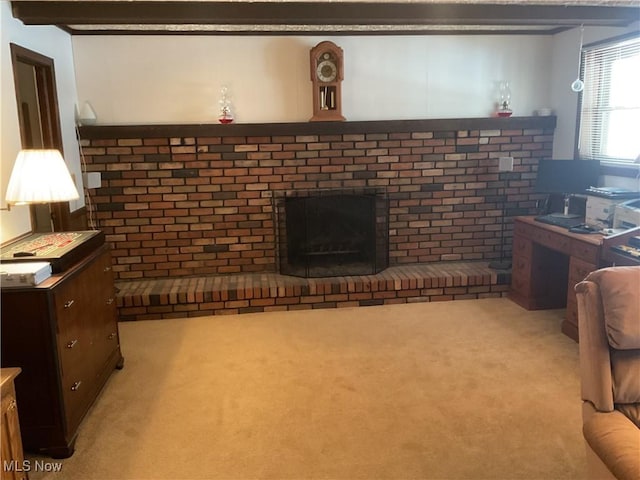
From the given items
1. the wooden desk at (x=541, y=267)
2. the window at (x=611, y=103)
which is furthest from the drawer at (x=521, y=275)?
the window at (x=611, y=103)

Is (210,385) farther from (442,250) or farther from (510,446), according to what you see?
(442,250)

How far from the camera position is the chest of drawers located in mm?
2258

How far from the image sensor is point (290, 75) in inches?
177

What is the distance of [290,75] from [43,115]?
193 cm

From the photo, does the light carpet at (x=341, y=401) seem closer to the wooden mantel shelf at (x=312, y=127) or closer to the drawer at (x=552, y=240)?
the drawer at (x=552, y=240)

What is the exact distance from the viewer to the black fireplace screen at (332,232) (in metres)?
4.59

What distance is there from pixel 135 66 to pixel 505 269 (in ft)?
11.6

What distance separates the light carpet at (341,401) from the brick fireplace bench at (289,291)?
0.50 feet

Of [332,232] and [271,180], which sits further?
[332,232]

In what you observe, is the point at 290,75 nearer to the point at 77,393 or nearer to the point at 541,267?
the point at 541,267

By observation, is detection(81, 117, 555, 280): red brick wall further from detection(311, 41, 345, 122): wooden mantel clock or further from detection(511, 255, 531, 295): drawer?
detection(511, 255, 531, 295): drawer

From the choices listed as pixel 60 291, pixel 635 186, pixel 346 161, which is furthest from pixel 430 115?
pixel 60 291

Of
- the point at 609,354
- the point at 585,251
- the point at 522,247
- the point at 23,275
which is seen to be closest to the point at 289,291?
the point at 522,247

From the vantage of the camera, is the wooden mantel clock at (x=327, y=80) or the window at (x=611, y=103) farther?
the wooden mantel clock at (x=327, y=80)
